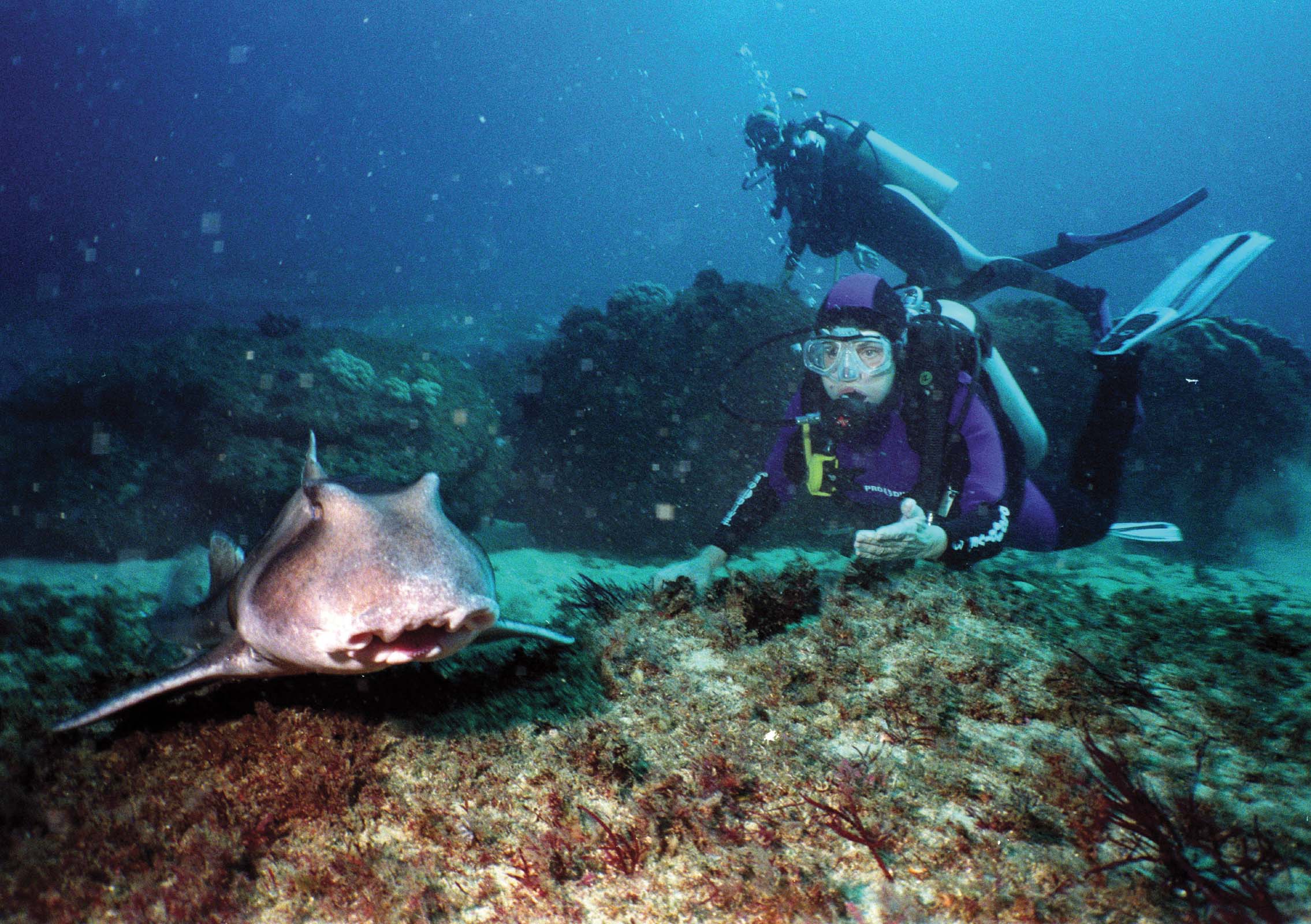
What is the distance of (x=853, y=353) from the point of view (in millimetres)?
5496

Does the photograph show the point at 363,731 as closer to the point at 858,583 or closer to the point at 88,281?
the point at 858,583

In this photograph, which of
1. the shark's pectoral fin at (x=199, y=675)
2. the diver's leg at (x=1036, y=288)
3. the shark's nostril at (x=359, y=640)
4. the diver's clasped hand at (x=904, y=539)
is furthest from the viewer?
the diver's leg at (x=1036, y=288)

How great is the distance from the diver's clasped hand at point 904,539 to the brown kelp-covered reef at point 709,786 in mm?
606

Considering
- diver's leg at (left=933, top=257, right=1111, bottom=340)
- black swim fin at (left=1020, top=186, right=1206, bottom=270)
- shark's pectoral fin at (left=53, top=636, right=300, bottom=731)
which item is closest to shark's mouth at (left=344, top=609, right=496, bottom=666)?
shark's pectoral fin at (left=53, top=636, right=300, bottom=731)

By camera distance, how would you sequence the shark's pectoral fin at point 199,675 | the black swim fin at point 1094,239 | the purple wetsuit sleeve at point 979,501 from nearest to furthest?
the shark's pectoral fin at point 199,675 → the purple wetsuit sleeve at point 979,501 → the black swim fin at point 1094,239

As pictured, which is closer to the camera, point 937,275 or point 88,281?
point 937,275

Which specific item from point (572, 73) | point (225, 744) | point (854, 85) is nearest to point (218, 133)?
point (572, 73)

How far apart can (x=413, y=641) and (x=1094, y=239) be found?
10717 mm

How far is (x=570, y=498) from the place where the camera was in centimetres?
978

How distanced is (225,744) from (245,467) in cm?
788

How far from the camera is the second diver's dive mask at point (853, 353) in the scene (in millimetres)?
5438

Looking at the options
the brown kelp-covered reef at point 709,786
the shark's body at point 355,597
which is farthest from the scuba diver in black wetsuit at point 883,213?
the shark's body at point 355,597

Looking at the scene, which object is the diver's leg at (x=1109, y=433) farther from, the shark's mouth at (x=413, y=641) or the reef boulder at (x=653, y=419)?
the shark's mouth at (x=413, y=641)

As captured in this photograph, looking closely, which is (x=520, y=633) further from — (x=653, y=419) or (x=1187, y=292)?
(x=1187, y=292)
